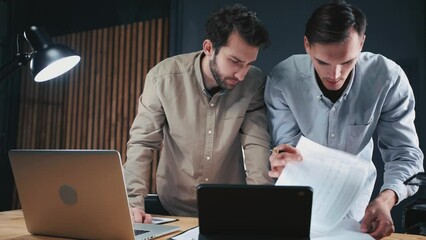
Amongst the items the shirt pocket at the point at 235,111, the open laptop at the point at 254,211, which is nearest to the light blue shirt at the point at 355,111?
the shirt pocket at the point at 235,111

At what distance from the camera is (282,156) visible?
1333 mm

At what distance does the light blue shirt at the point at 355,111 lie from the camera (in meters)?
1.71

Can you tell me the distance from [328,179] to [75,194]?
2.18ft

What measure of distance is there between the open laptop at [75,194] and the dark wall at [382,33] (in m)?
2.53

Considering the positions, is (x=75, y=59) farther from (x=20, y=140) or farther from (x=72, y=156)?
(x=20, y=140)

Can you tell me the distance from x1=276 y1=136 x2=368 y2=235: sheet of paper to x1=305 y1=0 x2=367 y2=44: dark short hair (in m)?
0.47

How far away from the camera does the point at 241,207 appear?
3.23 feet

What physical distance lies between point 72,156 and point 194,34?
114 inches

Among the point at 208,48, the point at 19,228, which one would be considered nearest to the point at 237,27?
the point at 208,48

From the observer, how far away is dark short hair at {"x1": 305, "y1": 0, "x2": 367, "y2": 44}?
1.52m

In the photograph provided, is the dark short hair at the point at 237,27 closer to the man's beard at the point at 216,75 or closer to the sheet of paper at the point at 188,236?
the man's beard at the point at 216,75

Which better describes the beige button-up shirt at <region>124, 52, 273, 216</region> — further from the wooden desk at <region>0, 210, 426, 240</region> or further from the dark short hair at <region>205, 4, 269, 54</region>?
the wooden desk at <region>0, 210, 426, 240</region>

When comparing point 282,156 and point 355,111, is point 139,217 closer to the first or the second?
point 282,156

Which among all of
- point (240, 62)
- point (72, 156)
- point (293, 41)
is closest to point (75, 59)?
point (240, 62)
